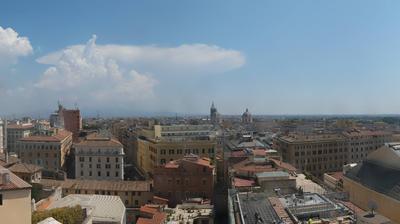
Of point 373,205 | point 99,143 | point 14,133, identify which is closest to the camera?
point 373,205

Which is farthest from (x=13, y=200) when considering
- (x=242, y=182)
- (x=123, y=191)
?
(x=123, y=191)

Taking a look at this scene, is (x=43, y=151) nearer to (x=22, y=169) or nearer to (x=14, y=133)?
(x=22, y=169)

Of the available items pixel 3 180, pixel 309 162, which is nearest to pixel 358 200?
pixel 3 180

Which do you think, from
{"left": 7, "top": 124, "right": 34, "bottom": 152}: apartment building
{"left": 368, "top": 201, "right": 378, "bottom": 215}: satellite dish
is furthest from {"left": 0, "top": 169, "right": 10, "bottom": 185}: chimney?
{"left": 7, "top": 124, "right": 34, "bottom": 152}: apartment building

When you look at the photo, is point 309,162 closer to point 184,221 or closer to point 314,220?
point 184,221

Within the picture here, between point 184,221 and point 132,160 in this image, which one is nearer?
point 184,221

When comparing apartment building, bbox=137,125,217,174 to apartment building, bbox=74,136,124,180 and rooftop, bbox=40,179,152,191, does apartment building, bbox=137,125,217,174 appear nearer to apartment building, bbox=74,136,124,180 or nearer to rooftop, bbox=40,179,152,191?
apartment building, bbox=74,136,124,180

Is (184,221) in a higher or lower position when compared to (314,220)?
lower

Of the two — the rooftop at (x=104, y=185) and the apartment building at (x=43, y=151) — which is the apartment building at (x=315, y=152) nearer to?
the rooftop at (x=104, y=185)
